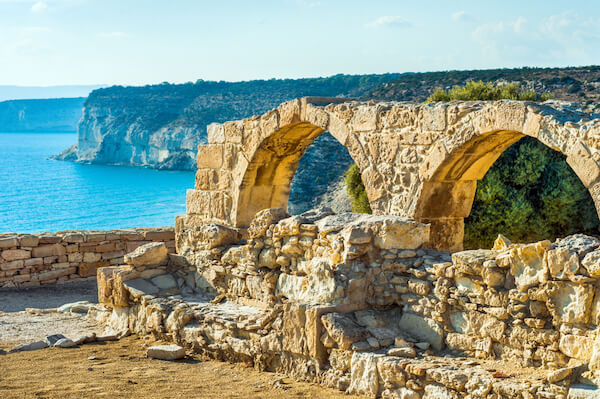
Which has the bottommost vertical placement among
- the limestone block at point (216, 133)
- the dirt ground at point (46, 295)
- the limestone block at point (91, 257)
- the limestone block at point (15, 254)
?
the dirt ground at point (46, 295)

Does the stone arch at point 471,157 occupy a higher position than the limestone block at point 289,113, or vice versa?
the limestone block at point 289,113

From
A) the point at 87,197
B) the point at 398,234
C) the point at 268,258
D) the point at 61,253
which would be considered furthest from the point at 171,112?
the point at 398,234

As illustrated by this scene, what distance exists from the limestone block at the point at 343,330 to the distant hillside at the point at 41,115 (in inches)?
6171

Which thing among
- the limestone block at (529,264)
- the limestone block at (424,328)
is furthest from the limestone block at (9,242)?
the limestone block at (529,264)

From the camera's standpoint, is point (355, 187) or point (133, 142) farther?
point (133, 142)

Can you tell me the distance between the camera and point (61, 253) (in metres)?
11.7

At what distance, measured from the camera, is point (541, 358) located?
13.2ft

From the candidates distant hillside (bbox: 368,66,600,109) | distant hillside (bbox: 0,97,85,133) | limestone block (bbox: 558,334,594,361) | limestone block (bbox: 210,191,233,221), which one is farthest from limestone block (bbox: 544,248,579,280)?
distant hillside (bbox: 0,97,85,133)

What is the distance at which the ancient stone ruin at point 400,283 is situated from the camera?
399 cm

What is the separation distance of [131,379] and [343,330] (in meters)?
1.68

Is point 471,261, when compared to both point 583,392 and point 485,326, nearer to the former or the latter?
point 485,326

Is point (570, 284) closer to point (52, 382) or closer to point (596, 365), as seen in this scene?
point (596, 365)

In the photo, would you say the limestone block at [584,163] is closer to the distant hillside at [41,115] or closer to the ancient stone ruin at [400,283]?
the ancient stone ruin at [400,283]

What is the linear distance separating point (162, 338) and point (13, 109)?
166m
